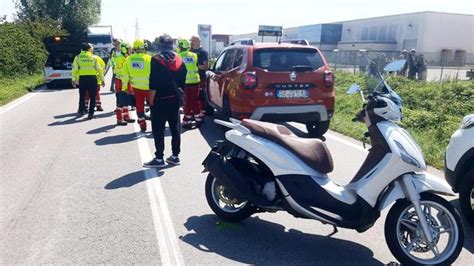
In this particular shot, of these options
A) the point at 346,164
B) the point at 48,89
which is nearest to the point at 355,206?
the point at 346,164

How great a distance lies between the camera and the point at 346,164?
650 cm

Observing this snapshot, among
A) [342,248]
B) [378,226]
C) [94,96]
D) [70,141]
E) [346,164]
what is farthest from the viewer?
[94,96]

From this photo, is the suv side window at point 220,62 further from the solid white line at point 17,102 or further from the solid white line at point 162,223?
the solid white line at point 17,102

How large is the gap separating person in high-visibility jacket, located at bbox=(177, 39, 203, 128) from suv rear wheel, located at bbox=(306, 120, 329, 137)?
244 centimetres

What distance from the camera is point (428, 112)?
407 inches

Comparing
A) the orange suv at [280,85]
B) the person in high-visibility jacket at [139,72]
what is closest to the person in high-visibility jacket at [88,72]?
the person in high-visibility jacket at [139,72]

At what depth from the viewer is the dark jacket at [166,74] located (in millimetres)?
5965

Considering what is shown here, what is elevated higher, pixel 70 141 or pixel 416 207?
pixel 416 207

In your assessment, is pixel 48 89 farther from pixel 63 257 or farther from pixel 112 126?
pixel 63 257

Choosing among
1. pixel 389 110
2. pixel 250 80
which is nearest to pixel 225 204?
pixel 389 110

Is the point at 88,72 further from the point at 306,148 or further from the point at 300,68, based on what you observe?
the point at 306,148

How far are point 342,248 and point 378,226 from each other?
28.0 inches

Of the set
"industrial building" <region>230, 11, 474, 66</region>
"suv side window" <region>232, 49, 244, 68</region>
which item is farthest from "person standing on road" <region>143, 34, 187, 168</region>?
"industrial building" <region>230, 11, 474, 66</region>

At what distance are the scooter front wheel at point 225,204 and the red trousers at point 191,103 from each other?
4757mm
